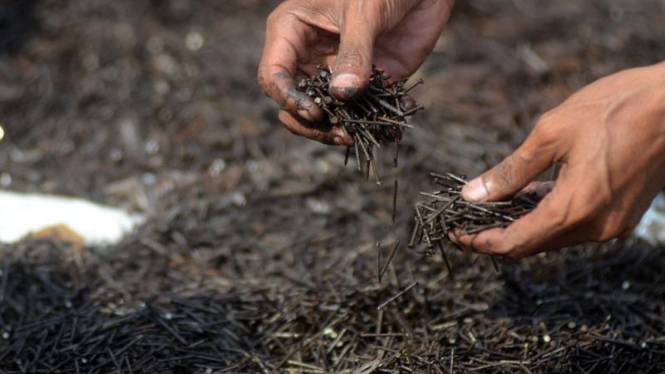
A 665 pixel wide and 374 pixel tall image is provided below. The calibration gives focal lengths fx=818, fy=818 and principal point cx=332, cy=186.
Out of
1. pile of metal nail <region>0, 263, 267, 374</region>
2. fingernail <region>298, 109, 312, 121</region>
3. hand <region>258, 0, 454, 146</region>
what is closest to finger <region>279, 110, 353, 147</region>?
hand <region>258, 0, 454, 146</region>

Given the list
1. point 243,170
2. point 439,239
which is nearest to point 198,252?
point 243,170

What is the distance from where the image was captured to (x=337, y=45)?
13.3 feet

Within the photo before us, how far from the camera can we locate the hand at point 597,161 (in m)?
2.92

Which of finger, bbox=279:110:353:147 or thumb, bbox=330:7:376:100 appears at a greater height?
thumb, bbox=330:7:376:100

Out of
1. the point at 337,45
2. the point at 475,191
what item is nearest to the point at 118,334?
the point at 337,45

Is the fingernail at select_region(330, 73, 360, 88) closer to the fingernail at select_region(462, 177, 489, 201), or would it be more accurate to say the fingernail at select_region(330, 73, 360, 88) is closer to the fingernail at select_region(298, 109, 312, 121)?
the fingernail at select_region(298, 109, 312, 121)

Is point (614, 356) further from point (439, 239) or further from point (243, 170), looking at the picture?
point (243, 170)

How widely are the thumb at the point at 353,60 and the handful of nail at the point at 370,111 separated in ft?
0.42

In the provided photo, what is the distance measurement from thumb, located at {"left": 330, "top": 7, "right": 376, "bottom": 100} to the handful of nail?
0.42ft

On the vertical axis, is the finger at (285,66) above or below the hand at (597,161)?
above

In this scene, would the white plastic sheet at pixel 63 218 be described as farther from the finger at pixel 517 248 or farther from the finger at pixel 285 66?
the finger at pixel 517 248

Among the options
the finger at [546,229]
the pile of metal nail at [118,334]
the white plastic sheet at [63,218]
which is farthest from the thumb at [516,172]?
the white plastic sheet at [63,218]

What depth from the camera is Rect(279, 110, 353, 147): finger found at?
3.56 meters

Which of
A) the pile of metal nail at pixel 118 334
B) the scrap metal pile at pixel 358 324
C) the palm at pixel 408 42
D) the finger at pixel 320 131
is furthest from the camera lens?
the palm at pixel 408 42
